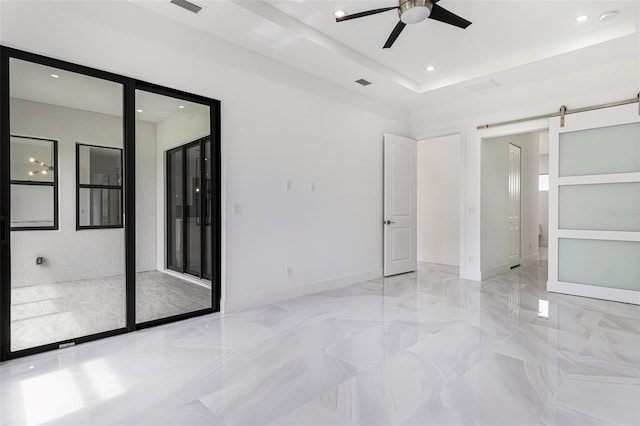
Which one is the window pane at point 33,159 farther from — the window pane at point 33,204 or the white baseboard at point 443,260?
the white baseboard at point 443,260

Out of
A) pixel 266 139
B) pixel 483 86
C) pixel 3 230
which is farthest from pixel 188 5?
pixel 483 86

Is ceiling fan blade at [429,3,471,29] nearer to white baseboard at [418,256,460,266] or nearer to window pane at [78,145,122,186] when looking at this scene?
window pane at [78,145,122,186]

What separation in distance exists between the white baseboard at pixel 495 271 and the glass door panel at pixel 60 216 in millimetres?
4986

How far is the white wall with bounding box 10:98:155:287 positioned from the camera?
4.14 m

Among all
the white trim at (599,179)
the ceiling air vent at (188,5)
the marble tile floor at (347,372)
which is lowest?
the marble tile floor at (347,372)

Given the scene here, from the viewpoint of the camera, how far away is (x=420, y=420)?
177 centimetres

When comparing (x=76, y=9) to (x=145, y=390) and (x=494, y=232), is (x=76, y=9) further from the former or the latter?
(x=494, y=232)

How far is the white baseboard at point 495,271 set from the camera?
17.6 ft

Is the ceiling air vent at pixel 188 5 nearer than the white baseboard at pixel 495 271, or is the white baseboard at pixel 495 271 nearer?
the ceiling air vent at pixel 188 5

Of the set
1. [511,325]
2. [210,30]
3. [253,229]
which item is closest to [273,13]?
[210,30]

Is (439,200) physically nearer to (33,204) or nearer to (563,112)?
(563,112)

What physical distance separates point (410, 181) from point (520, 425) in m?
4.59

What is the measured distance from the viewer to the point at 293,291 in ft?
13.9

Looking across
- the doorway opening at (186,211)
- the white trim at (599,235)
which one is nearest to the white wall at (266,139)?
the doorway opening at (186,211)
